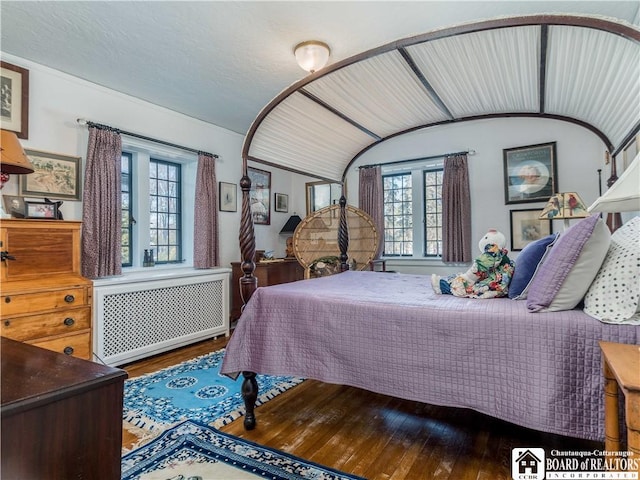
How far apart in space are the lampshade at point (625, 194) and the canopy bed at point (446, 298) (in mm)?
153

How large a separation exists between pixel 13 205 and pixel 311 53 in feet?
8.05

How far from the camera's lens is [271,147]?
2.76m

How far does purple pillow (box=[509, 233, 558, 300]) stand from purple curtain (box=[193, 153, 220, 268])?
321 centimetres

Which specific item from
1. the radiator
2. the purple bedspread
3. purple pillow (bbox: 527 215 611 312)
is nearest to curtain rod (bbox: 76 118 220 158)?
the radiator

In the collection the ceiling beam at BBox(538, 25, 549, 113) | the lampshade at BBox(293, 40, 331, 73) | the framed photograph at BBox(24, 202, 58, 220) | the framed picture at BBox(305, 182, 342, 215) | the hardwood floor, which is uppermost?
the ceiling beam at BBox(538, 25, 549, 113)

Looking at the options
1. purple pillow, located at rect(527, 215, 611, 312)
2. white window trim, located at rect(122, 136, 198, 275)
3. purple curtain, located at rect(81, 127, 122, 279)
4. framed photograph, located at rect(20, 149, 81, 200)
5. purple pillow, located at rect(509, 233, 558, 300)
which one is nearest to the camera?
purple pillow, located at rect(527, 215, 611, 312)

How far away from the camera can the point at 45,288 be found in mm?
2297

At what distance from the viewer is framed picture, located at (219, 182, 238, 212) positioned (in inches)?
173

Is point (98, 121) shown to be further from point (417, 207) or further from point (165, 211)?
point (417, 207)

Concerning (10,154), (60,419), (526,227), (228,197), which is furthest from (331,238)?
(60,419)

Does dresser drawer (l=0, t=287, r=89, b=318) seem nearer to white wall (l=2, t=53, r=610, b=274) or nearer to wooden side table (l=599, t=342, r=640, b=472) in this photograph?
white wall (l=2, t=53, r=610, b=274)

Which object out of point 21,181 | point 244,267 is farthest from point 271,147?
point 21,181

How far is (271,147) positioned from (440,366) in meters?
2.01

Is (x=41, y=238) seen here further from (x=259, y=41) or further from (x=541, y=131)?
(x=541, y=131)
